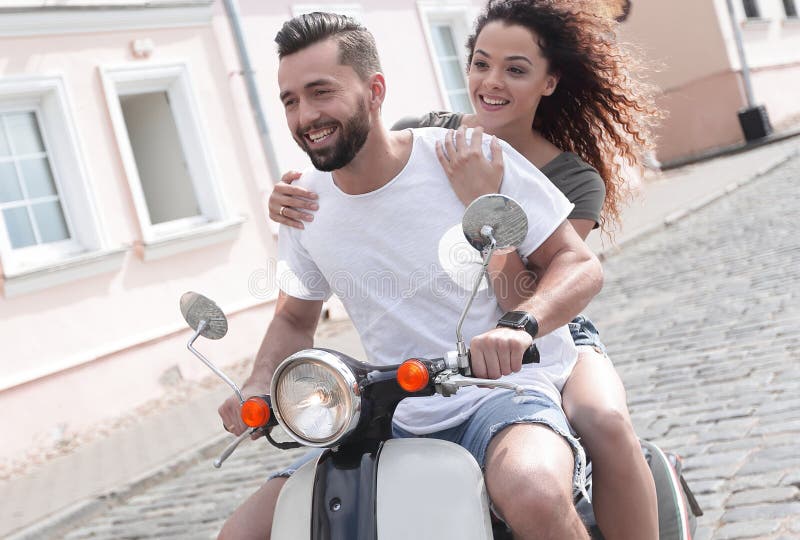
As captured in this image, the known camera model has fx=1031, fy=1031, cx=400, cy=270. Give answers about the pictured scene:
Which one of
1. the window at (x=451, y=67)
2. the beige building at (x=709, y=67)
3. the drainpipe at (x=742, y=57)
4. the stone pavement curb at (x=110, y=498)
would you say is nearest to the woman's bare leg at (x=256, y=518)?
the stone pavement curb at (x=110, y=498)

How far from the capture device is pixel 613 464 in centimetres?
254

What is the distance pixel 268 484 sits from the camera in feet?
8.14

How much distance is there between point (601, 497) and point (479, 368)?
2.37 feet

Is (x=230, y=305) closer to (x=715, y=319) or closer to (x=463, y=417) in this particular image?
(x=715, y=319)

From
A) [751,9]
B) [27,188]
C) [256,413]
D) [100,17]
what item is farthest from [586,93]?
[751,9]

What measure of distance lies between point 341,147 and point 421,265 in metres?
0.34

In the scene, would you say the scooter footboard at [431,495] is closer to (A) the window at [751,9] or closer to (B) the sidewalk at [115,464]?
(B) the sidewalk at [115,464]

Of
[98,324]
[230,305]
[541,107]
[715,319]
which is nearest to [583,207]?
[541,107]

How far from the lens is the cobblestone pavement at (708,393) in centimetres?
389

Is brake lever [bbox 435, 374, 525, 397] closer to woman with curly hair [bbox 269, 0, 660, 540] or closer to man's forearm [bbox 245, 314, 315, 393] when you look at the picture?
man's forearm [bbox 245, 314, 315, 393]

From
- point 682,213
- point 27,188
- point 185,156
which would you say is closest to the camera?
point 27,188

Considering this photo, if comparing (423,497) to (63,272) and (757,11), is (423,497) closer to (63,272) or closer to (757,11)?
(63,272)

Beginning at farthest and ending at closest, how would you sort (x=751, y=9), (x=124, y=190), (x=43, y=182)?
(x=751, y=9) < (x=124, y=190) < (x=43, y=182)

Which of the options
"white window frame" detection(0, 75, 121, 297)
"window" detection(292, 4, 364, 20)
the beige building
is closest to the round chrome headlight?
"white window frame" detection(0, 75, 121, 297)
